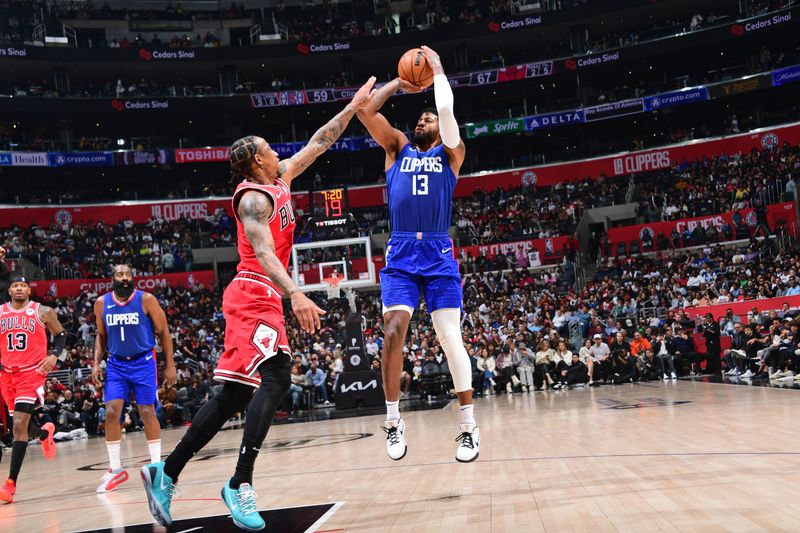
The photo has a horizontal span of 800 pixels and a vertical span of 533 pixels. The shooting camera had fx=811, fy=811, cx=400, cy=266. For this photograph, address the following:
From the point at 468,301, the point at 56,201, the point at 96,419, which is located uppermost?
the point at 56,201

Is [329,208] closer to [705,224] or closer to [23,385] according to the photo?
[705,224]

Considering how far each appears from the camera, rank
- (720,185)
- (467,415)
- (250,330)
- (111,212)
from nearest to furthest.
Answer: (250,330), (467,415), (720,185), (111,212)

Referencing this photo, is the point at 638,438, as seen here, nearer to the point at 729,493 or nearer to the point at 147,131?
the point at 729,493

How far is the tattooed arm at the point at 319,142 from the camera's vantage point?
5234mm

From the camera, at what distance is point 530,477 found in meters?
5.82

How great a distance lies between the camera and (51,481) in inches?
358

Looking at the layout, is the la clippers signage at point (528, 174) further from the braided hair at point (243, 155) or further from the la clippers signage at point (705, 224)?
the braided hair at point (243, 155)

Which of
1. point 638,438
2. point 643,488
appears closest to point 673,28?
point 638,438

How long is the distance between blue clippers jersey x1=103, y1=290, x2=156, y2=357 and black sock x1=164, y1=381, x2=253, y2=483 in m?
3.16

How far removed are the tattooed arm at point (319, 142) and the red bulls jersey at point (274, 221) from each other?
1.03ft

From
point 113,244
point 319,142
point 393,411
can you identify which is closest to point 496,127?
point 113,244

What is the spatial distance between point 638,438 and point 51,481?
637cm

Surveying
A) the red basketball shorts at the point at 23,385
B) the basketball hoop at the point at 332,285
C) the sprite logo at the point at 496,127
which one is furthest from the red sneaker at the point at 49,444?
the sprite logo at the point at 496,127

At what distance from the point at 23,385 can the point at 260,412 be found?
15.9ft
